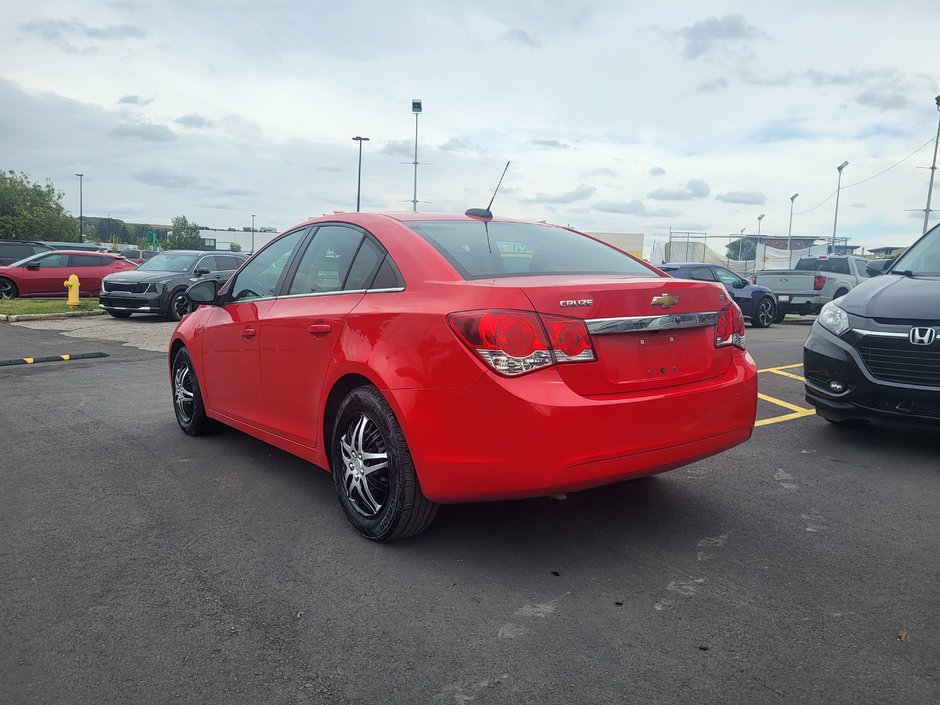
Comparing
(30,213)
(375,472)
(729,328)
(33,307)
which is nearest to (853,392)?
(729,328)

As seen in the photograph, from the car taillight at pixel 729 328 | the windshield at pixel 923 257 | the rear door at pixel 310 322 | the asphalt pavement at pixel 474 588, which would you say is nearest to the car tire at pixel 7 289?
the asphalt pavement at pixel 474 588

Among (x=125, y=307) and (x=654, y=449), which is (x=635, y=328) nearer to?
(x=654, y=449)

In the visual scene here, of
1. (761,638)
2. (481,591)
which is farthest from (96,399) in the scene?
(761,638)

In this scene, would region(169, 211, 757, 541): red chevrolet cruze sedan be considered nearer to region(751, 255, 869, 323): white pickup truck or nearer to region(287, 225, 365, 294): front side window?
region(287, 225, 365, 294): front side window

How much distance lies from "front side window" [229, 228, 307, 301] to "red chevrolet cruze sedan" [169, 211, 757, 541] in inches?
11.2

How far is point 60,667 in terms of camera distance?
2.52 m

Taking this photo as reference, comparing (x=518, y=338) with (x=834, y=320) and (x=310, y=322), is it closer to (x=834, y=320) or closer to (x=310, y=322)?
(x=310, y=322)

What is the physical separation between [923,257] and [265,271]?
5.02 m

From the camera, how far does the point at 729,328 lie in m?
3.81

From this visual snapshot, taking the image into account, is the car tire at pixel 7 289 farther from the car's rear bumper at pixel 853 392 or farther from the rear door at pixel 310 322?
the car's rear bumper at pixel 853 392

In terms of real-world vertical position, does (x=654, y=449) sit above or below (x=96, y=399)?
above

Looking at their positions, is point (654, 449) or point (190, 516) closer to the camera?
point (654, 449)

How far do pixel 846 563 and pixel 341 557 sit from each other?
86.9 inches

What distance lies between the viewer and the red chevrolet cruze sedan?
310 centimetres
